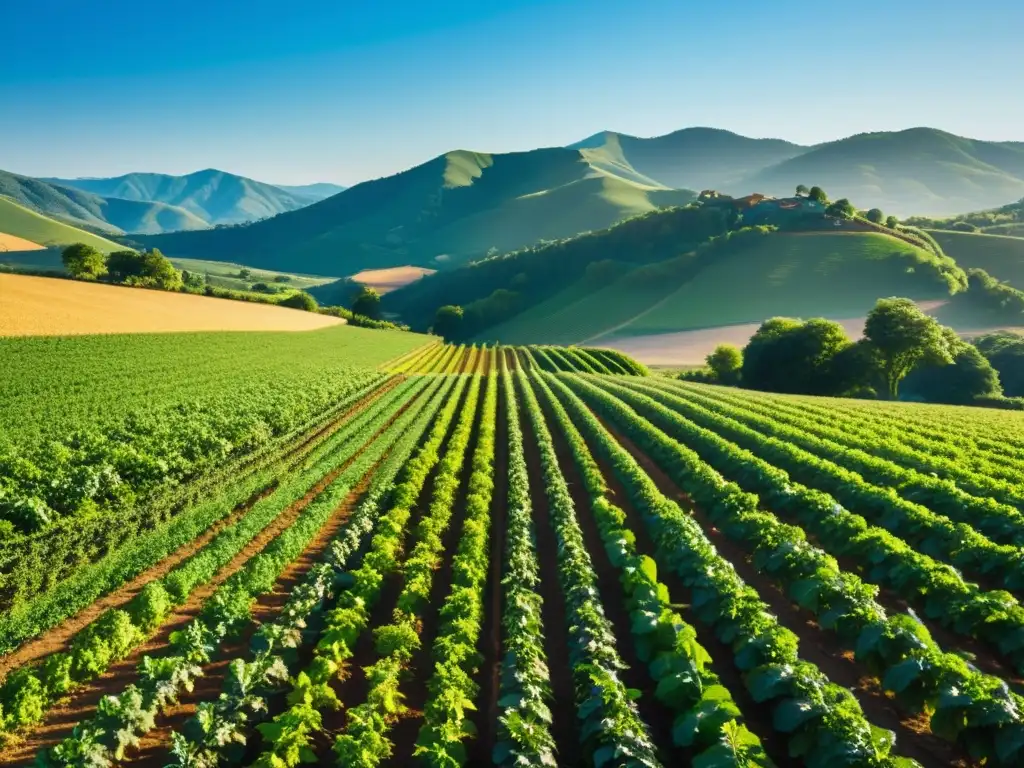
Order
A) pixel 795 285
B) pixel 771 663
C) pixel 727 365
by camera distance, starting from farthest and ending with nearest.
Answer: pixel 795 285
pixel 727 365
pixel 771 663

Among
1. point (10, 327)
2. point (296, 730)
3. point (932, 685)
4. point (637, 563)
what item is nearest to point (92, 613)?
point (296, 730)

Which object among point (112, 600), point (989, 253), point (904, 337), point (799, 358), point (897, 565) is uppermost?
point (989, 253)

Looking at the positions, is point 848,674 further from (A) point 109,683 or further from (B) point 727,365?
(B) point 727,365

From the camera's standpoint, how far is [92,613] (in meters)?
13.0

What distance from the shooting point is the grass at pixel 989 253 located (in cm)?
13088

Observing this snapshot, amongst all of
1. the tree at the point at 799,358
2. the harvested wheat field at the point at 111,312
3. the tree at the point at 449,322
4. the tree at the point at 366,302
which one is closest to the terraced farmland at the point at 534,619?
the harvested wheat field at the point at 111,312

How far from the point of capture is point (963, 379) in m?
62.7

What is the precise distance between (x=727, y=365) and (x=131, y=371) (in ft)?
227

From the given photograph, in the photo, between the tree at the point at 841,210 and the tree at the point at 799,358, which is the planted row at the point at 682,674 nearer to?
the tree at the point at 799,358

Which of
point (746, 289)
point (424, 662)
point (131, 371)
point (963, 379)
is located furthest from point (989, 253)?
point (424, 662)

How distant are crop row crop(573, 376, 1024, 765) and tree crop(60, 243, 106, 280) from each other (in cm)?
10581

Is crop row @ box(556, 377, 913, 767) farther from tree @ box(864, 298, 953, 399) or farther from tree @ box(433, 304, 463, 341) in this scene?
tree @ box(433, 304, 463, 341)

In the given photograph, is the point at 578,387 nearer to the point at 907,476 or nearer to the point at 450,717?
the point at 907,476

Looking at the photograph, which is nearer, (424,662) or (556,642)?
(424,662)
